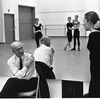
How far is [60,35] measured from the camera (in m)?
19.9

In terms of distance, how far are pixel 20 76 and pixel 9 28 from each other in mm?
13035

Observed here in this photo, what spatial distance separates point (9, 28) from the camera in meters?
16.0

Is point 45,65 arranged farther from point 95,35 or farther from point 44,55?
point 95,35

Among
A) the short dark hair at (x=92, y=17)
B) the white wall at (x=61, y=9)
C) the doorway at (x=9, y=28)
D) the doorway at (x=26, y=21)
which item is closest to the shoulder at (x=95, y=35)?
the short dark hair at (x=92, y=17)

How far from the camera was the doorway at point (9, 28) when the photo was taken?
1562 cm

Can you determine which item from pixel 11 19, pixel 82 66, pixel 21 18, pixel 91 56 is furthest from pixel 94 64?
pixel 21 18

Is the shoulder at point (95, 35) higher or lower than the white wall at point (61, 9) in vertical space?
lower

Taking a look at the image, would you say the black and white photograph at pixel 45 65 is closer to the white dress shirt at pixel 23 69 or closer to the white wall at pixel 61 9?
the white dress shirt at pixel 23 69

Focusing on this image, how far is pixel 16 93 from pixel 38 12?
56.8 feet

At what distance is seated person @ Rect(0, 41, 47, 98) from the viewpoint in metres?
3.24

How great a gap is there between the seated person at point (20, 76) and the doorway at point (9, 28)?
40.9 feet

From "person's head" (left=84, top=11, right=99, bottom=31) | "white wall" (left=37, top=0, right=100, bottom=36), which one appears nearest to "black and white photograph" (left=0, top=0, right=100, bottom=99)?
"person's head" (left=84, top=11, right=99, bottom=31)

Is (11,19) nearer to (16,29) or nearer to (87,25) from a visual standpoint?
(16,29)

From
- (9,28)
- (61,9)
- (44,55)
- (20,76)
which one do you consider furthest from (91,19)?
(61,9)
